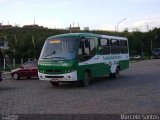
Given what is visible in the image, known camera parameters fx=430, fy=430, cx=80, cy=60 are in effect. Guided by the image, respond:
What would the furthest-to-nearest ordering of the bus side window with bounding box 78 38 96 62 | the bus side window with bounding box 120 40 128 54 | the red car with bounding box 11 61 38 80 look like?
the bus side window with bounding box 120 40 128 54, the red car with bounding box 11 61 38 80, the bus side window with bounding box 78 38 96 62

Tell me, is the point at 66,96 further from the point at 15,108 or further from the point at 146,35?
the point at 146,35

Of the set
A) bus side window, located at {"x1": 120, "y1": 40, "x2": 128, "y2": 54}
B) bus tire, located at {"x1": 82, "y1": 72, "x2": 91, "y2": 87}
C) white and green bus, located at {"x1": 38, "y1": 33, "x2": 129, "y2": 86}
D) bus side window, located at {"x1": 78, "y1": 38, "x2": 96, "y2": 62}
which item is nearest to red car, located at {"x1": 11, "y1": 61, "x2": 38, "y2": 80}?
bus side window, located at {"x1": 120, "y1": 40, "x2": 128, "y2": 54}

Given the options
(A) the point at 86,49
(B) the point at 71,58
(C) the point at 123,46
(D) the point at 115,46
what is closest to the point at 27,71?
(D) the point at 115,46

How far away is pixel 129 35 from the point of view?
110 meters

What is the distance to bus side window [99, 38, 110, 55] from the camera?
83.3ft

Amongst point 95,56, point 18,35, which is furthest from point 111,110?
point 18,35

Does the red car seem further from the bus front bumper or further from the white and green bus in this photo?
the bus front bumper

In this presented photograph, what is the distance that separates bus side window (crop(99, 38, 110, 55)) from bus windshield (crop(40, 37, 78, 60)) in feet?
10.9

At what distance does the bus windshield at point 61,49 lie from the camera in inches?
860

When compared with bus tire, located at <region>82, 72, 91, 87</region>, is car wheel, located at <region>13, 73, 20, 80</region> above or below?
below

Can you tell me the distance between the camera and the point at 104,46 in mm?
26203

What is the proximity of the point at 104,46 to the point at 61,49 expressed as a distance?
4.74 meters

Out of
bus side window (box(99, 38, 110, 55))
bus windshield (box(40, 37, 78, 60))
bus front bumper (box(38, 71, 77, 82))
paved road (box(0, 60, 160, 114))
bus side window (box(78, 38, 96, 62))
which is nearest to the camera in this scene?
paved road (box(0, 60, 160, 114))

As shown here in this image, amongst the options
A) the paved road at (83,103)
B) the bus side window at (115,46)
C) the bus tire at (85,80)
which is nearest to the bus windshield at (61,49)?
the bus tire at (85,80)
